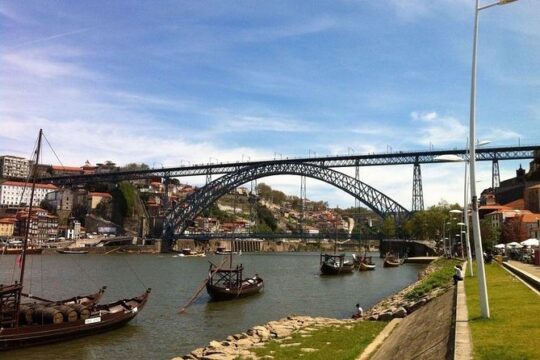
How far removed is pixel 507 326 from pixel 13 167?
183 metres

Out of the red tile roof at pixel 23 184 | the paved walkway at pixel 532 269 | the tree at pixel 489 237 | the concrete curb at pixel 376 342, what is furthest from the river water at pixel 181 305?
the red tile roof at pixel 23 184

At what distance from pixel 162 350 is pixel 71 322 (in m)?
4.36

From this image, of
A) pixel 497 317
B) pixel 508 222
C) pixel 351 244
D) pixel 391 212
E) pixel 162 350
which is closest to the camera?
pixel 497 317

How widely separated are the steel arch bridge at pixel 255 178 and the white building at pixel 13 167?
233ft

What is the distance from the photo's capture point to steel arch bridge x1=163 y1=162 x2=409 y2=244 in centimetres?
10519

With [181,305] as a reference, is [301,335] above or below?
above

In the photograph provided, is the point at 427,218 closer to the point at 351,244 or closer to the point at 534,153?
the point at 534,153

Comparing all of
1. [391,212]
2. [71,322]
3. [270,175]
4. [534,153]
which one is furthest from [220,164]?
[71,322]

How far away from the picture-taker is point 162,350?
19.6 meters

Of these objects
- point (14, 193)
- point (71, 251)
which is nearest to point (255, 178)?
point (71, 251)

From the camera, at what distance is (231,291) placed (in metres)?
34.4

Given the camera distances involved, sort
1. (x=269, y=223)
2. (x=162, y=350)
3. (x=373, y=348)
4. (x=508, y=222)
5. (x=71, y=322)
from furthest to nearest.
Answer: (x=269, y=223) → (x=508, y=222) → (x=71, y=322) → (x=162, y=350) → (x=373, y=348)

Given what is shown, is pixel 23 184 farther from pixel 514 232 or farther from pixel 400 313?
pixel 400 313

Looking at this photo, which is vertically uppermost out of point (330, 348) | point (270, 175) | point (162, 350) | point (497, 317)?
Answer: point (270, 175)
